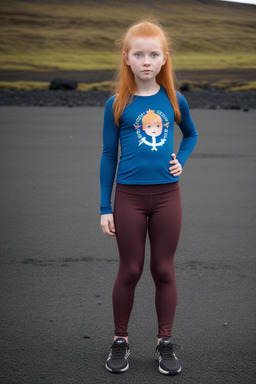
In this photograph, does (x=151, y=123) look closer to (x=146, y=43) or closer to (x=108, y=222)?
(x=146, y=43)

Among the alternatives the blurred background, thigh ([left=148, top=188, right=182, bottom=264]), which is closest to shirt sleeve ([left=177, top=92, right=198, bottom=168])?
thigh ([left=148, top=188, right=182, bottom=264])

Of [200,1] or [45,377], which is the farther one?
[200,1]

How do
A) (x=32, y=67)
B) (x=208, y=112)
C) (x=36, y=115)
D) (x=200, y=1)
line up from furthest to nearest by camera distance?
(x=200, y=1) < (x=32, y=67) < (x=208, y=112) < (x=36, y=115)

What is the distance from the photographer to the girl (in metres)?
2.53

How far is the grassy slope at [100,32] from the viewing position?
6969 cm

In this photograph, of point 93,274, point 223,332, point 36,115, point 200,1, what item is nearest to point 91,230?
point 93,274

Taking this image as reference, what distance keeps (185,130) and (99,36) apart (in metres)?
95.1

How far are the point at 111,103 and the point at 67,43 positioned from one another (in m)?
89.1

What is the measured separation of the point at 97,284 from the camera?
3729mm

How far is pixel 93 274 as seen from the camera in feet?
12.8

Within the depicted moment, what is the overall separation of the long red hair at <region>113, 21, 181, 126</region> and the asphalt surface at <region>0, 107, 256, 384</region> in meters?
1.30

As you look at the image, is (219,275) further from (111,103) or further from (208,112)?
(208,112)

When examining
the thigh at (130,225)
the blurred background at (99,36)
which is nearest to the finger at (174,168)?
the thigh at (130,225)

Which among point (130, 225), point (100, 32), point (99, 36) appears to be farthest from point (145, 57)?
point (100, 32)
